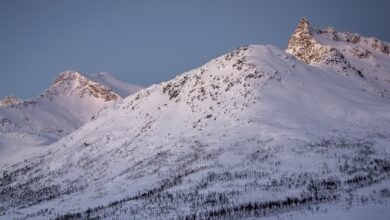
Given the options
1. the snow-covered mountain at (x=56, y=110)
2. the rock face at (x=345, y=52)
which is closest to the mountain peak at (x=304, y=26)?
the rock face at (x=345, y=52)

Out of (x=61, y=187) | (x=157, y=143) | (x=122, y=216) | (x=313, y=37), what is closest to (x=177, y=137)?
(x=157, y=143)

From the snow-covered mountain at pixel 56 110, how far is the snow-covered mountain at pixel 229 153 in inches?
1504

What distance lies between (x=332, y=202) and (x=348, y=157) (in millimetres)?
16552

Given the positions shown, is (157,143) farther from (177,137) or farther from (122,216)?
(122,216)

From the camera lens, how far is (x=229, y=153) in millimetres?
44250

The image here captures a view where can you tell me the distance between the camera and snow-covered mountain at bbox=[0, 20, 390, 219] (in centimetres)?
2628

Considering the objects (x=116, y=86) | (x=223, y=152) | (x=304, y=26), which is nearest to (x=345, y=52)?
(x=304, y=26)

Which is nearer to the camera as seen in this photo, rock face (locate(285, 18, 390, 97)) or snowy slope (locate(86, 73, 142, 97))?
rock face (locate(285, 18, 390, 97))

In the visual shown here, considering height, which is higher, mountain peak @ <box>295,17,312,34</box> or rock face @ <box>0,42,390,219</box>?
mountain peak @ <box>295,17,312,34</box>

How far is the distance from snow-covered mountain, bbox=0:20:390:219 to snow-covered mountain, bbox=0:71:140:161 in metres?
38.2

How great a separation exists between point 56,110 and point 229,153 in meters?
127

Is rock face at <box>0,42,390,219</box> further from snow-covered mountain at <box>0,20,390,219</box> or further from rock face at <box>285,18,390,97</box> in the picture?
rock face at <box>285,18,390,97</box>

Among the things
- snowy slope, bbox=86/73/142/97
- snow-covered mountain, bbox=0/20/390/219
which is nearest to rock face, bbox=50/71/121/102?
snowy slope, bbox=86/73/142/97

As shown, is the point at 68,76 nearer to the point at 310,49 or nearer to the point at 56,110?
the point at 56,110
